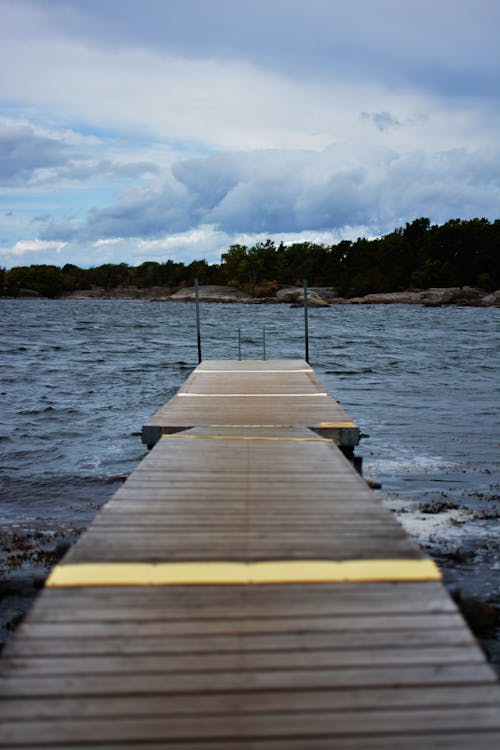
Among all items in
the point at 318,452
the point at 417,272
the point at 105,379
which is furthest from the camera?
the point at 417,272

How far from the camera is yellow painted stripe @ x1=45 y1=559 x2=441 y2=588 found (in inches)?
172

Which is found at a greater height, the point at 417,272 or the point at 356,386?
the point at 417,272

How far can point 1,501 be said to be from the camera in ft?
35.8

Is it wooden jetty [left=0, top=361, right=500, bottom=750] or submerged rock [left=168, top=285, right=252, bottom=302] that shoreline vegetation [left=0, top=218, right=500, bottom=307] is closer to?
submerged rock [left=168, top=285, right=252, bottom=302]

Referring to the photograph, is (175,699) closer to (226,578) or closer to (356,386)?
(226,578)

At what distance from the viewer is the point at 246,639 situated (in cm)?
362

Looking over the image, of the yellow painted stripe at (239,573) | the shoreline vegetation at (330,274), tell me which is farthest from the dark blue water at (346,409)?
the shoreline vegetation at (330,274)

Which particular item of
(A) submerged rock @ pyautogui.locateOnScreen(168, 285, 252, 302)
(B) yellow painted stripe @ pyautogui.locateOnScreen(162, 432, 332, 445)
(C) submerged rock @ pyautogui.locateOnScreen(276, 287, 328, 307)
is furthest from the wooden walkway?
(A) submerged rock @ pyautogui.locateOnScreen(168, 285, 252, 302)

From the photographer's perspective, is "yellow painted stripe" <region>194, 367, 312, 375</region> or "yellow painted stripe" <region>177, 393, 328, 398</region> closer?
"yellow painted stripe" <region>177, 393, 328, 398</region>

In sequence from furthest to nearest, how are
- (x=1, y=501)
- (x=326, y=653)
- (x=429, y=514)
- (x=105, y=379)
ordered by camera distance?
(x=105, y=379), (x=1, y=501), (x=429, y=514), (x=326, y=653)

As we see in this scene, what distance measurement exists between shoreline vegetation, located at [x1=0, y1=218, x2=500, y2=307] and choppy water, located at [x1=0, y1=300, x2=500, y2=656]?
58.6 meters

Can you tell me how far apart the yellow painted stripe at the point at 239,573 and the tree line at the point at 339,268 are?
77994 millimetres

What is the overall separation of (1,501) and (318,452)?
582 centimetres

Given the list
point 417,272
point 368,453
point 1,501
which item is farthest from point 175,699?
point 417,272
